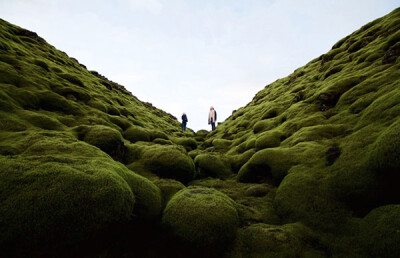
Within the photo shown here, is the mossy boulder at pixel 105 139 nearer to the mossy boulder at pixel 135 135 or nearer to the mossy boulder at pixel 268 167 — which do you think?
the mossy boulder at pixel 135 135

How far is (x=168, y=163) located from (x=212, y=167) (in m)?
4.02

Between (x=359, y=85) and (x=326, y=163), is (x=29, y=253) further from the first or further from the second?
(x=359, y=85)

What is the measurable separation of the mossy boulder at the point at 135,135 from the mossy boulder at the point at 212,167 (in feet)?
19.3

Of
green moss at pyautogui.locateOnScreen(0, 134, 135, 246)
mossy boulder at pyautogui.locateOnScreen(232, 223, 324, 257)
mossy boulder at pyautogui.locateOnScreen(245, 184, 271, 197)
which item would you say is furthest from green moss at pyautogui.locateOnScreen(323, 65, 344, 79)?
green moss at pyautogui.locateOnScreen(0, 134, 135, 246)

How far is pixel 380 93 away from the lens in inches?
435

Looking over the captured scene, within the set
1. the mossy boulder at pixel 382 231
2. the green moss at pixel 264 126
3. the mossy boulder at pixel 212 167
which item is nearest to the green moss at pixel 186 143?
the green moss at pixel 264 126

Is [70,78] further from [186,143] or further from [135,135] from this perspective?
[186,143]

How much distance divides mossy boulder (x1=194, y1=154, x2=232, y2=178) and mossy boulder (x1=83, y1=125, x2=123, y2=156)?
592cm

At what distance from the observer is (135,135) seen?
60.3 feet

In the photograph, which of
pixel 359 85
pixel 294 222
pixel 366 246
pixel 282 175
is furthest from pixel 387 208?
pixel 359 85

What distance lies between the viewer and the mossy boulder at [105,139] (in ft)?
38.4

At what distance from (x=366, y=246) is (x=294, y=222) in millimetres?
2260

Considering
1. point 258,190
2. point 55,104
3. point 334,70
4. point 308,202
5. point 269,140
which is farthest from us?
point 334,70

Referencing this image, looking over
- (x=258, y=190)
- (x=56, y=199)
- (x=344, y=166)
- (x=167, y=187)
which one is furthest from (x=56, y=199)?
(x=344, y=166)
